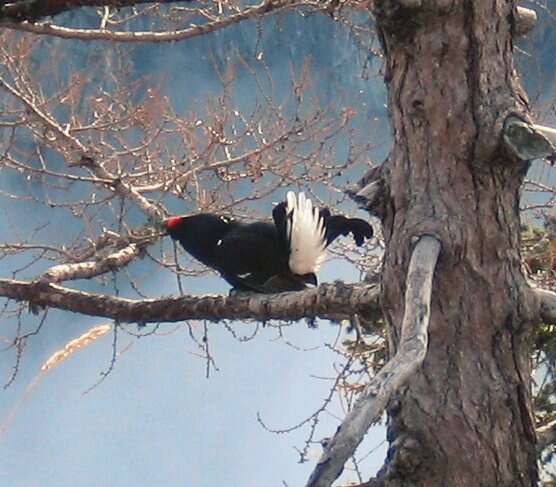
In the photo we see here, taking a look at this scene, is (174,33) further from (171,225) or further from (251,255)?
(251,255)

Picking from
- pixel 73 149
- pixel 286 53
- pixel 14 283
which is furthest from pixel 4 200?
pixel 14 283

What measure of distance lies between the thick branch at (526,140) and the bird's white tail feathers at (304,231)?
1.30 m

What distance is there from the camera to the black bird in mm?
2627

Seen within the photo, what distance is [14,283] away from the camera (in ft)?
7.86

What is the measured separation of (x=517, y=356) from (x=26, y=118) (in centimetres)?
214

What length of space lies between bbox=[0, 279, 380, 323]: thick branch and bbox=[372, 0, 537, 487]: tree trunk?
1.38 feet

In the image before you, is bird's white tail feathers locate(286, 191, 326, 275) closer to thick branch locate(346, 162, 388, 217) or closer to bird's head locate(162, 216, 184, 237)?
bird's head locate(162, 216, 184, 237)

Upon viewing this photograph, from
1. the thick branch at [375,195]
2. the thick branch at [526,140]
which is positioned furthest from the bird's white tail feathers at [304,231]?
the thick branch at [526,140]

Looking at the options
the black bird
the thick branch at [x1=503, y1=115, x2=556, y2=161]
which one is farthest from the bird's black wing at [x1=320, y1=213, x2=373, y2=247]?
the thick branch at [x1=503, y1=115, x2=556, y2=161]

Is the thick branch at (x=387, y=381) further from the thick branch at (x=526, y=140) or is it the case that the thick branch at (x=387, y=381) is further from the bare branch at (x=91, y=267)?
the bare branch at (x=91, y=267)

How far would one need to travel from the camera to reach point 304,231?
2.63 metres

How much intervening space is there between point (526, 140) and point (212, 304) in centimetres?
103

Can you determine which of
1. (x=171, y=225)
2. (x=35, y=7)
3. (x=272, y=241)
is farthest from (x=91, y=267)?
(x=35, y=7)

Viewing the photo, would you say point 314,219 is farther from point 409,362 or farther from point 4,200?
point 4,200
